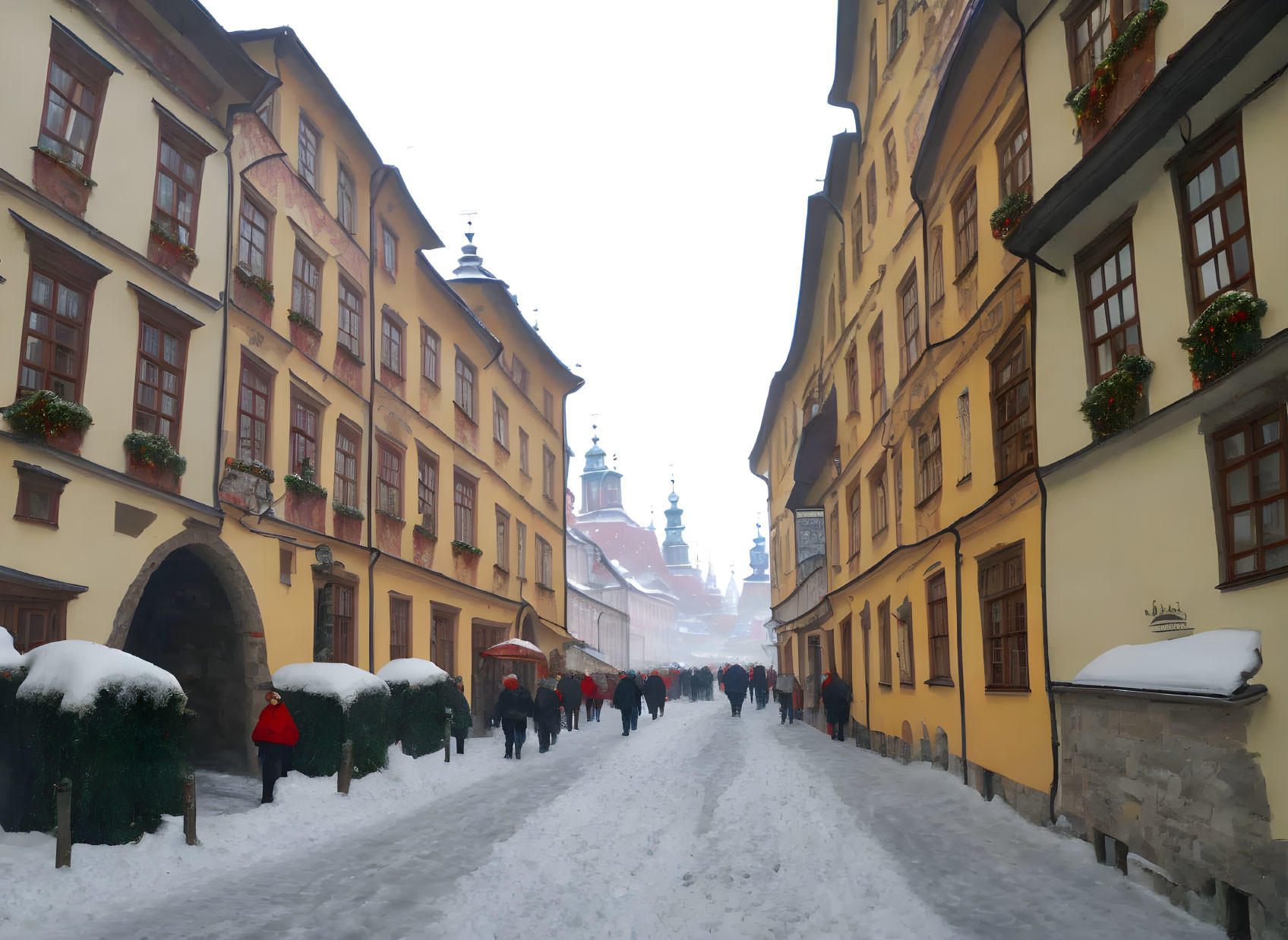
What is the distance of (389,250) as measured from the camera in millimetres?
22766

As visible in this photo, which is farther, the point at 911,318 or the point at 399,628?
the point at 399,628

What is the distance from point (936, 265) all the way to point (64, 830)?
12807 mm

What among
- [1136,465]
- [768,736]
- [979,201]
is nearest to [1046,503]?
[1136,465]

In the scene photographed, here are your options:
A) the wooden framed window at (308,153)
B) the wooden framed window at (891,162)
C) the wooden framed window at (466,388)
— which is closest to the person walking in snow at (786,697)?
the wooden framed window at (466,388)

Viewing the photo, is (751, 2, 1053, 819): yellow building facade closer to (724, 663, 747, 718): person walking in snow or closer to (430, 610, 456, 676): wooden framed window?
(724, 663, 747, 718): person walking in snow

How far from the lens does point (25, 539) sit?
11.0 metres

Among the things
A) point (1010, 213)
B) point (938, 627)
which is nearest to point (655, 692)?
point (938, 627)

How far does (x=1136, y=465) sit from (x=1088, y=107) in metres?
3.25

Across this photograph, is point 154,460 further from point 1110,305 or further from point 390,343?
point 1110,305

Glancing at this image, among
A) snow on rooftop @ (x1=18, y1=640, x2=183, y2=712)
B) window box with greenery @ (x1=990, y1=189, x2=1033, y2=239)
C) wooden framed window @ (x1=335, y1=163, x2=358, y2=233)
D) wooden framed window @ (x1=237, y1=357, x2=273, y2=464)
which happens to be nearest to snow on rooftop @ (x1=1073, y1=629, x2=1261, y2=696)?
window box with greenery @ (x1=990, y1=189, x2=1033, y2=239)

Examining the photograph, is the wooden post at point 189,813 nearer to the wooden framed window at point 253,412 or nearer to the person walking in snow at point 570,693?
the wooden framed window at point 253,412

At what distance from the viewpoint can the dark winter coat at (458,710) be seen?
1914 cm

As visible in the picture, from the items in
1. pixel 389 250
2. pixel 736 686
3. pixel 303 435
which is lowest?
pixel 736 686

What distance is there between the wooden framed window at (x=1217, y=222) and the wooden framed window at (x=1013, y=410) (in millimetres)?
3267
